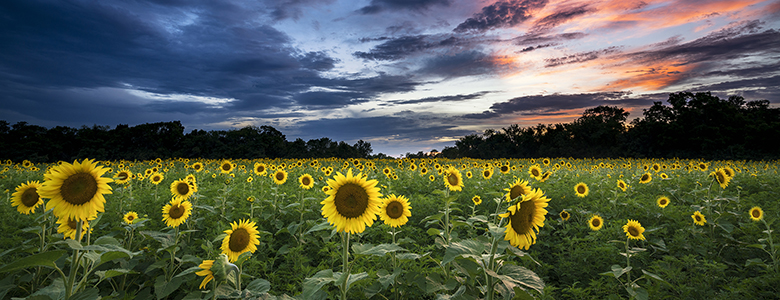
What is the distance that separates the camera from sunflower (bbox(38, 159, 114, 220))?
→ 2.24m

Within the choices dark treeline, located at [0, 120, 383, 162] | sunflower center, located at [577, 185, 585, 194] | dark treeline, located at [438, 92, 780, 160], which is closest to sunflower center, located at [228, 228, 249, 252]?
sunflower center, located at [577, 185, 585, 194]

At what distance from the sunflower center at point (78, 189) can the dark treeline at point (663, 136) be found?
28.3 m

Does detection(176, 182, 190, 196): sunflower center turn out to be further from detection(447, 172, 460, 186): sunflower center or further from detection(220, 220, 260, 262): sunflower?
detection(447, 172, 460, 186): sunflower center

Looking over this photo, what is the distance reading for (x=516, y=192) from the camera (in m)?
2.63

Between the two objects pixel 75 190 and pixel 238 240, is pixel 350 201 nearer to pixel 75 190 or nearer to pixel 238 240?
pixel 238 240

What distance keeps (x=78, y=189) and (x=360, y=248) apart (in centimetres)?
200

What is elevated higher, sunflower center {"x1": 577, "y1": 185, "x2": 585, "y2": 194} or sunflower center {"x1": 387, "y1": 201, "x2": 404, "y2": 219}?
sunflower center {"x1": 387, "y1": 201, "x2": 404, "y2": 219}

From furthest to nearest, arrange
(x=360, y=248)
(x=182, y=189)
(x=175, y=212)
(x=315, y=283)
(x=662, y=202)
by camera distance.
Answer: (x=662, y=202) < (x=182, y=189) < (x=175, y=212) < (x=360, y=248) < (x=315, y=283)

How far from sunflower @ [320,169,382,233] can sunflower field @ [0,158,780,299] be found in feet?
0.03

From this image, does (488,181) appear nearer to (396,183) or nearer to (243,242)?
(396,183)

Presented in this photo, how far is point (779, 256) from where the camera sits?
464cm

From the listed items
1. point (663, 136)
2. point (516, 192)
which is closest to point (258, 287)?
point (516, 192)

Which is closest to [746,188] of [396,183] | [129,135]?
[396,183]

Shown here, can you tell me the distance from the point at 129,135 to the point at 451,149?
1129 inches
